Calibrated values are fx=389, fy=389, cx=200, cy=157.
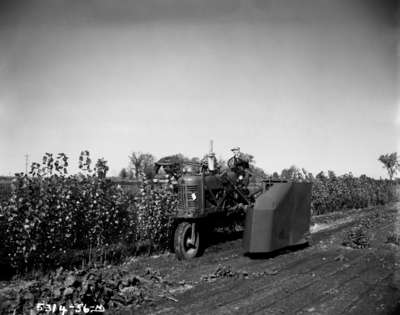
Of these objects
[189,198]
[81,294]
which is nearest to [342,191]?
[189,198]

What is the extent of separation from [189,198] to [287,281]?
320 centimetres

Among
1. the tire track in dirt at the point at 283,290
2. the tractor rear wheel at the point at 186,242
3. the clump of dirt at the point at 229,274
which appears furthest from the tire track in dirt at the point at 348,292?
the tractor rear wheel at the point at 186,242

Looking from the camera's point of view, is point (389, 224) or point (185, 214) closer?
point (185, 214)

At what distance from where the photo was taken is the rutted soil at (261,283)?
498 centimetres

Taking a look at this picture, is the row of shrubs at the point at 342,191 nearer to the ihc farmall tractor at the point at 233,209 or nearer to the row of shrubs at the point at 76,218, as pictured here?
the ihc farmall tractor at the point at 233,209

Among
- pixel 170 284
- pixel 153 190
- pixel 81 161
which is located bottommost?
pixel 170 284

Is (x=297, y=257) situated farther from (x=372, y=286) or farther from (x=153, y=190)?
(x=153, y=190)

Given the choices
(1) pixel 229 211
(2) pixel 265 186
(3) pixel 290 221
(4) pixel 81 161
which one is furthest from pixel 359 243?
(4) pixel 81 161

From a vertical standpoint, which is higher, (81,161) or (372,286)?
(81,161)

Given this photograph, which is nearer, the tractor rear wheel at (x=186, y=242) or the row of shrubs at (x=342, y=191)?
the tractor rear wheel at (x=186, y=242)

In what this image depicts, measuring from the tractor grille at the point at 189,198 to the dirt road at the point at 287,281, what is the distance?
1153 millimetres

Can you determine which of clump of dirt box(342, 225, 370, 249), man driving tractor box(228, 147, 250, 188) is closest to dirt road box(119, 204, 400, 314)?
clump of dirt box(342, 225, 370, 249)

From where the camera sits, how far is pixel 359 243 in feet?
30.3

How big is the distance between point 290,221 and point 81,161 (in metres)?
4.69
